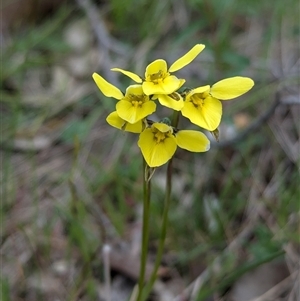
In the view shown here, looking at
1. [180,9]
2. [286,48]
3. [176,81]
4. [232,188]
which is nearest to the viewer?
[176,81]

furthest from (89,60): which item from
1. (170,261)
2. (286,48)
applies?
(170,261)

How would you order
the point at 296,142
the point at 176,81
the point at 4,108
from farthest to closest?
the point at 4,108
the point at 296,142
the point at 176,81

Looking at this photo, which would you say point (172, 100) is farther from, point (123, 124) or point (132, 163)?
point (132, 163)

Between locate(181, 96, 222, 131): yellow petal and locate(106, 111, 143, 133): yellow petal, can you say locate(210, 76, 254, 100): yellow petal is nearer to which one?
locate(181, 96, 222, 131): yellow petal

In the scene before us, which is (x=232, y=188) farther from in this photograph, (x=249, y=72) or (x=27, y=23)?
(x=27, y=23)

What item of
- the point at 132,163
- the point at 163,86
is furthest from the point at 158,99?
the point at 132,163

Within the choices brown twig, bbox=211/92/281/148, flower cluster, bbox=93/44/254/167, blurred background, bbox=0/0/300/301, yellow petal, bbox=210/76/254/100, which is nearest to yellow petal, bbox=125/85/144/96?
flower cluster, bbox=93/44/254/167
